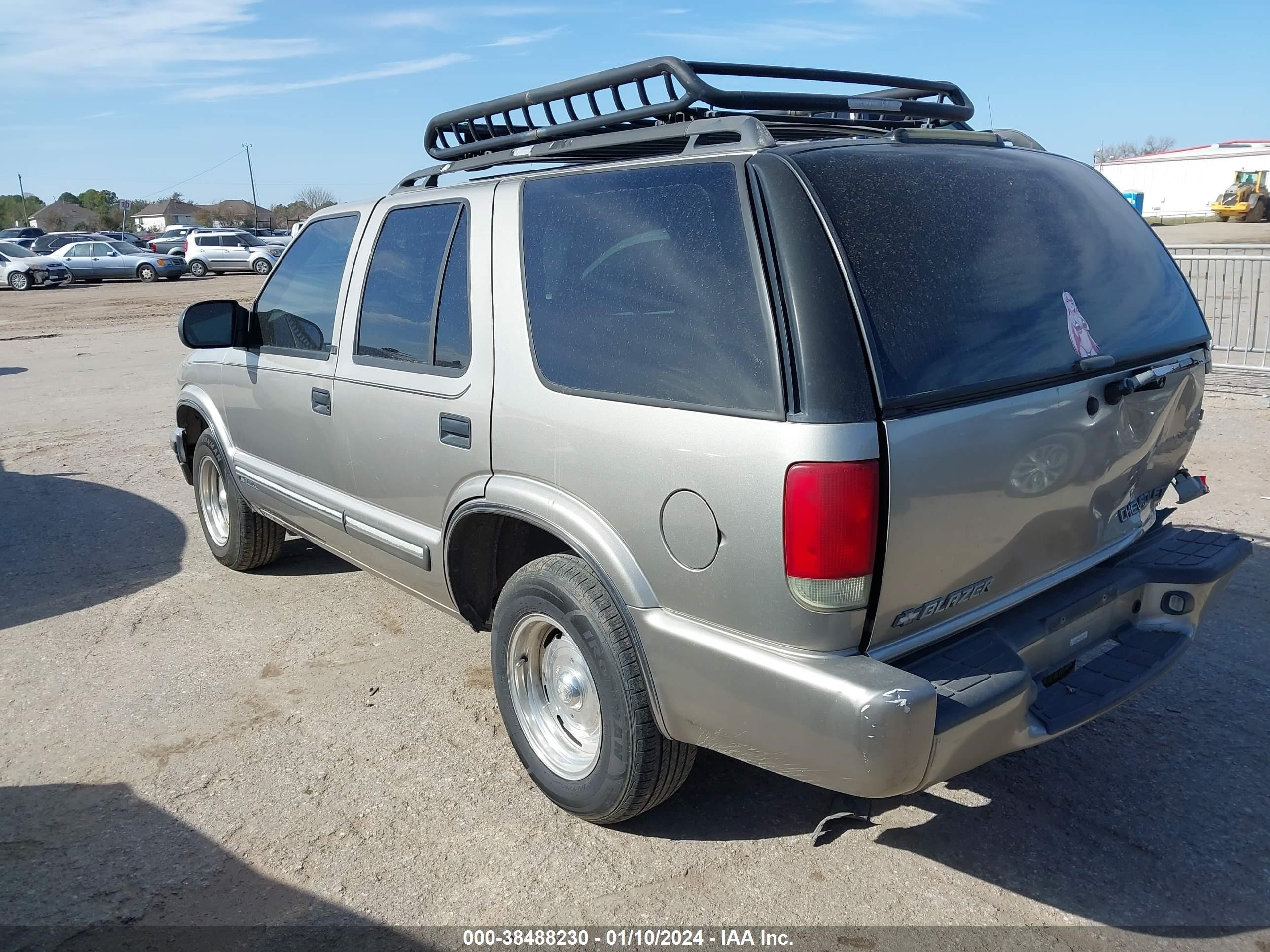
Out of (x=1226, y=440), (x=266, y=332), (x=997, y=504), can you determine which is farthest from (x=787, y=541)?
(x=1226, y=440)

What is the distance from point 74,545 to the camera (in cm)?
635

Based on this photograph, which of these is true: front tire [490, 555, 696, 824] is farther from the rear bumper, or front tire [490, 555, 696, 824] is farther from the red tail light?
the red tail light

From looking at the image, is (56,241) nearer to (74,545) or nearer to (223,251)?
(223,251)

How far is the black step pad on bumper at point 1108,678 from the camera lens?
277 centimetres

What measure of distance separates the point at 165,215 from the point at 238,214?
15.6 m

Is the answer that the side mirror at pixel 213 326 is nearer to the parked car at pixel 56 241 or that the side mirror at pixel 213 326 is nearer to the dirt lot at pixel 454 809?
the dirt lot at pixel 454 809

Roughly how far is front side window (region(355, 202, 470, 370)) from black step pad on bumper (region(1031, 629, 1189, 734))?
2107 mm

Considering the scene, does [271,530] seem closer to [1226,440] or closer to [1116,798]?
[1116,798]

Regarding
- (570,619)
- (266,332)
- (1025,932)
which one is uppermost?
(266,332)

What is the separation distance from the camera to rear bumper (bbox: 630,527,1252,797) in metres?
2.38

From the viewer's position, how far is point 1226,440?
771 cm

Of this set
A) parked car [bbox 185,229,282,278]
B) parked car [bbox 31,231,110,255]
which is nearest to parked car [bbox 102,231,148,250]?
parked car [bbox 31,231,110,255]

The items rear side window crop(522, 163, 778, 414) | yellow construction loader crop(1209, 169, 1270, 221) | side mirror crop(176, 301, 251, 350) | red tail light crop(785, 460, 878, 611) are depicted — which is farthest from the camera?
yellow construction loader crop(1209, 169, 1270, 221)

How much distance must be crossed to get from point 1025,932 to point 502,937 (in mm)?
1410
